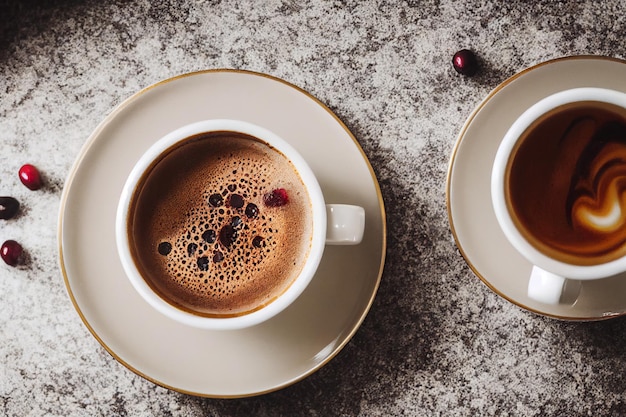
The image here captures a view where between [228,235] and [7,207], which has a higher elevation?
[228,235]

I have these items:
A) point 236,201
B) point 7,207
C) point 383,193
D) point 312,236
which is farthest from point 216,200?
point 7,207

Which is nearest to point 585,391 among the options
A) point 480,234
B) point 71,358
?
point 480,234

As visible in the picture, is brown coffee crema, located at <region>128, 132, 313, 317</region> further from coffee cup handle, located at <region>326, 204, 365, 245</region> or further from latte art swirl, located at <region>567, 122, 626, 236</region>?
latte art swirl, located at <region>567, 122, 626, 236</region>

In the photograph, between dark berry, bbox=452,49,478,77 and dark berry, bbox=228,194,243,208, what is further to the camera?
dark berry, bbox=452,49,478,77

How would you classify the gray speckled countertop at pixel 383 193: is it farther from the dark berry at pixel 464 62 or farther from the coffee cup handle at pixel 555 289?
the coffee cup handle at pixel 555 289

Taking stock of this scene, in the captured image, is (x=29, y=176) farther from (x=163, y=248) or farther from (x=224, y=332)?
(x=224, y=332)

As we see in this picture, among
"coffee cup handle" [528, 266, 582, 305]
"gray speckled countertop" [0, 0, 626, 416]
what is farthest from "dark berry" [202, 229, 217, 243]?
"coffee cup handle" [528, 266, 582, 305]
